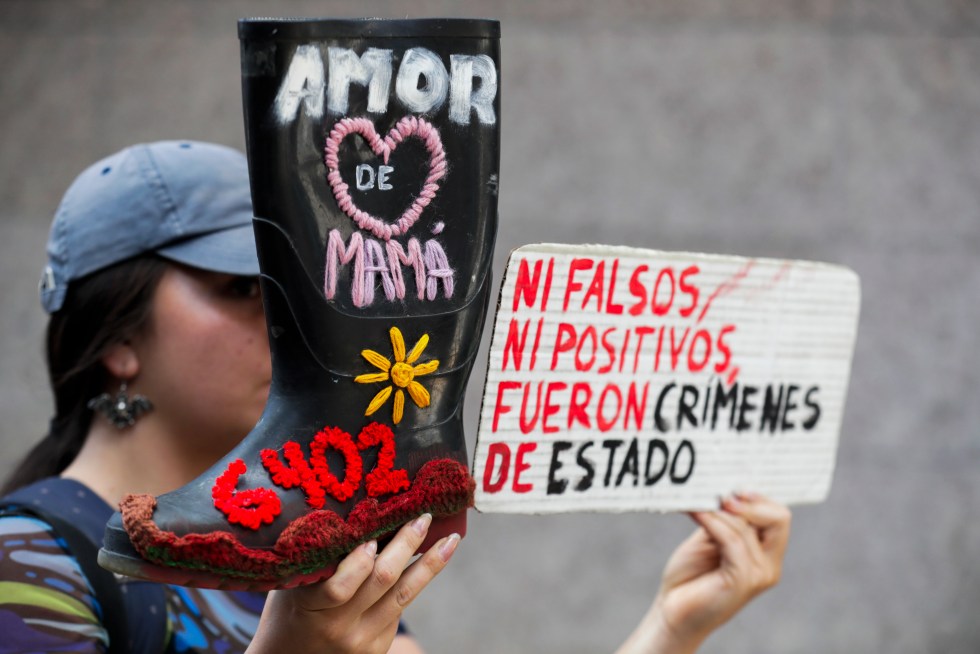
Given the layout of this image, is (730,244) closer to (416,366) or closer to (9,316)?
(9,316)

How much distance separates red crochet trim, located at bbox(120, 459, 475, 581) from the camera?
0.95 m

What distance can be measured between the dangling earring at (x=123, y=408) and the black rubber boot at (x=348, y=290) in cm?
54

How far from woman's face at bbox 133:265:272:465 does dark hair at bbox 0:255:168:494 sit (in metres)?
0.02

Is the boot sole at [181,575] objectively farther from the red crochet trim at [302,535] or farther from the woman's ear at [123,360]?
the woman's ear at [123,360]

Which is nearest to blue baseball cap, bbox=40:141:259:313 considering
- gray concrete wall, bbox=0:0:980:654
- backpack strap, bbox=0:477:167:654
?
backpack strap, bbox=0:477:167:654

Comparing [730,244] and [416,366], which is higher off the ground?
[416,366]

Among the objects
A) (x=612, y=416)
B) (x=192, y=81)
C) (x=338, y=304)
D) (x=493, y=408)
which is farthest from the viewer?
(x=192, y=81)

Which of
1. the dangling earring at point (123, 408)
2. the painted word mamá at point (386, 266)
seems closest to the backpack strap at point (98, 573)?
the dangling earring at point (123, 408)

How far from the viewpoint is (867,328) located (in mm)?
3393

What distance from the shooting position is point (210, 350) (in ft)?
4.79

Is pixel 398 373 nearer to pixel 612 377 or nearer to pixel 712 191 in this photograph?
pixel 612 377

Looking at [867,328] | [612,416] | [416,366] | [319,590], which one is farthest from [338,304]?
[867,328]

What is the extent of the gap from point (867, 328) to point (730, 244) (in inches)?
19.8

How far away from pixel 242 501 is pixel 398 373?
0.62 ft
